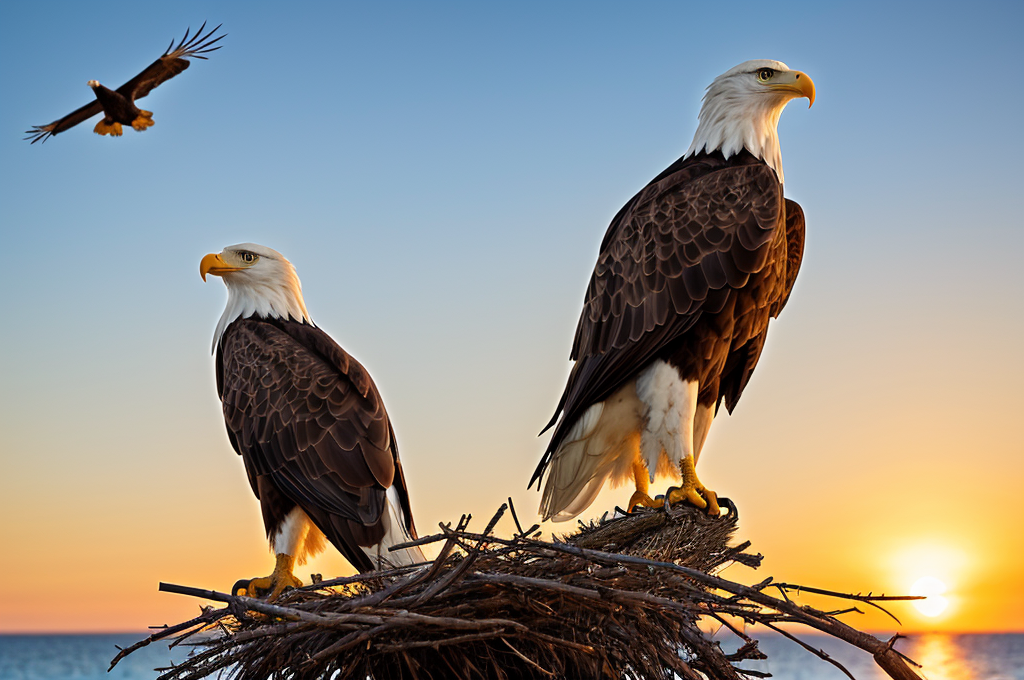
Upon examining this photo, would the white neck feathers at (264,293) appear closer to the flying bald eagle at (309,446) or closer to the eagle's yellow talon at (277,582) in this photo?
the flying bald eagle at (309,446)

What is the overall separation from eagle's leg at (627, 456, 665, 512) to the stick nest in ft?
3.63

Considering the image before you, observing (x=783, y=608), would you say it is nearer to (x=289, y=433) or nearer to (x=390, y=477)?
(x=390, y=477)

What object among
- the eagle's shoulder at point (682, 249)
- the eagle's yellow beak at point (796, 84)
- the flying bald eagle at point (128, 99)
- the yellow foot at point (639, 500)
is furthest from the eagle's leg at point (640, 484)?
the flying bald eagle at point (128, 99)

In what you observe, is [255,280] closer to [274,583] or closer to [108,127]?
[274,583]

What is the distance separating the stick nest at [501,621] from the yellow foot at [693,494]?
0.74m

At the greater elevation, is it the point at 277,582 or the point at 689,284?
the point at 689,284

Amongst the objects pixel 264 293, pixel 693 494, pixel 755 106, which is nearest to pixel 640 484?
pixel 693 494

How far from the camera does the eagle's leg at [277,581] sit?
450 cm

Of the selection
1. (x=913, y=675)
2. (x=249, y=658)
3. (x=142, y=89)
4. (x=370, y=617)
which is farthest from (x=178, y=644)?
(x=142, y=89)

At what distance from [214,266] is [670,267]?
8.88 feet

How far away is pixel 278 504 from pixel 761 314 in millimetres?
2631

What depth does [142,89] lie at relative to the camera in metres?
8.38

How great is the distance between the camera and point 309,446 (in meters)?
4.70

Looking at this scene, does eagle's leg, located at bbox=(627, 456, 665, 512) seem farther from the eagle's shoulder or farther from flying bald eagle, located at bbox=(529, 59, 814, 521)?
the eagle's shoulder
